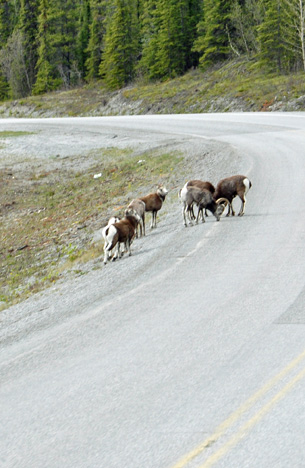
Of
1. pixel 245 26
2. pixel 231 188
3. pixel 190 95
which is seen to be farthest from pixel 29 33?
pixel 231 188

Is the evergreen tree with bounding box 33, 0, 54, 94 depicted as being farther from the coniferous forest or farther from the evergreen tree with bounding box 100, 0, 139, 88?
the evergreen tree with bounding box 100, 0, 139, 88

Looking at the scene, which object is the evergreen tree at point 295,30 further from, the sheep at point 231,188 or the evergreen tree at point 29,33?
the evergreen tree at point 29,33

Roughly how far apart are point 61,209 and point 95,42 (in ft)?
210

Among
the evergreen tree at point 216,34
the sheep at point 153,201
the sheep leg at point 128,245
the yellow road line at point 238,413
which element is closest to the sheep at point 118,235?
the sheep leg at point 128,245

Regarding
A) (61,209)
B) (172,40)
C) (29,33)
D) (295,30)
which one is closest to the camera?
(61,209)

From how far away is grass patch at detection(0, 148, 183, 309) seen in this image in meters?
14.8

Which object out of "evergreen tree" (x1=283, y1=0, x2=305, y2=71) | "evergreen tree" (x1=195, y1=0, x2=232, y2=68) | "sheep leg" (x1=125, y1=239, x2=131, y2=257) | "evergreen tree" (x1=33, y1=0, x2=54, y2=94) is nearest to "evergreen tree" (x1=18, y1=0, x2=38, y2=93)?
"evergreen tree" (x1=33, y1=0, x2=54, y2=94)

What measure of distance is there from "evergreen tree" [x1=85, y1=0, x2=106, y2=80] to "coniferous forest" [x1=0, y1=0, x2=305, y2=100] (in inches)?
5.6

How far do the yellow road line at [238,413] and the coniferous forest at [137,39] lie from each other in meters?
42.5

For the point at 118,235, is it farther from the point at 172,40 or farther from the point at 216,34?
the point at 172,40

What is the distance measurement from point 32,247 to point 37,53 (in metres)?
75.0

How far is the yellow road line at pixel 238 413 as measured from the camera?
507 centimetres

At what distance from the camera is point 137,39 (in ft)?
241

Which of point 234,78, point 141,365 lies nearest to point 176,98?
point 234,78
